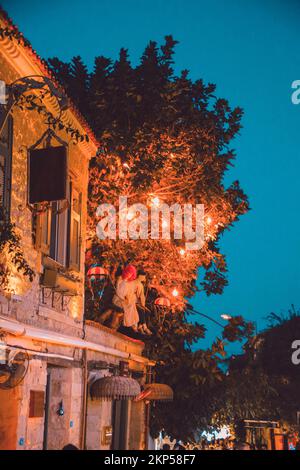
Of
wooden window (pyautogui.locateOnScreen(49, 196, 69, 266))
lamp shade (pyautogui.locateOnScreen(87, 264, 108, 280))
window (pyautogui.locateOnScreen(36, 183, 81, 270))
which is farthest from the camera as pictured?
lamp shade (pyautogui.locateOnScreen(87, 264, 108, 280))

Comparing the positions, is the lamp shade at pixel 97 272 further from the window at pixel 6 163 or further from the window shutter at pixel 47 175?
the window at pixel 6 163

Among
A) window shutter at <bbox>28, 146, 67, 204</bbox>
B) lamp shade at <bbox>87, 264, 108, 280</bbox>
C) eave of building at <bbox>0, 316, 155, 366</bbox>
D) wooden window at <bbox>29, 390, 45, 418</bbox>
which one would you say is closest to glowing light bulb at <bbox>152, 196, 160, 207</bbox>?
lamp shade at <bbox>87, 264, 108, 280</bbox>

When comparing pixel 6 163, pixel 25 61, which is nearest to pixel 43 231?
pixel 6 163

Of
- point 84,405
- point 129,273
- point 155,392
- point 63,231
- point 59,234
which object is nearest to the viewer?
point 59,234

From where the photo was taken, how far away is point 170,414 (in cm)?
2078

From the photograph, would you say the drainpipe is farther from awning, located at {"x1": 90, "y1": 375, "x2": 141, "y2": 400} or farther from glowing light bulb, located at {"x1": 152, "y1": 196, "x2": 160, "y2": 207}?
glowing light bulb, located at {"x1": 152, "y1": 196, "x2": 160, "y2": 207}

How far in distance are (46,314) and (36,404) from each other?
161cm

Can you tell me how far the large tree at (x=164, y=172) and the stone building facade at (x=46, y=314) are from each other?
95.2 inches

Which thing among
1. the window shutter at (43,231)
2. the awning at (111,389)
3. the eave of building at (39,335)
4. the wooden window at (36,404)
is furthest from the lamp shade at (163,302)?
the wooden window at (36,404)

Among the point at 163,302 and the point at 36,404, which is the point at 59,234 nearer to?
the point at 36,404

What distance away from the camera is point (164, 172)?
17.4 m

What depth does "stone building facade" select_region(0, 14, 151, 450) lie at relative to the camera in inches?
395

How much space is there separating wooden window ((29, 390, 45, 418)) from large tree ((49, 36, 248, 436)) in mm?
6465
